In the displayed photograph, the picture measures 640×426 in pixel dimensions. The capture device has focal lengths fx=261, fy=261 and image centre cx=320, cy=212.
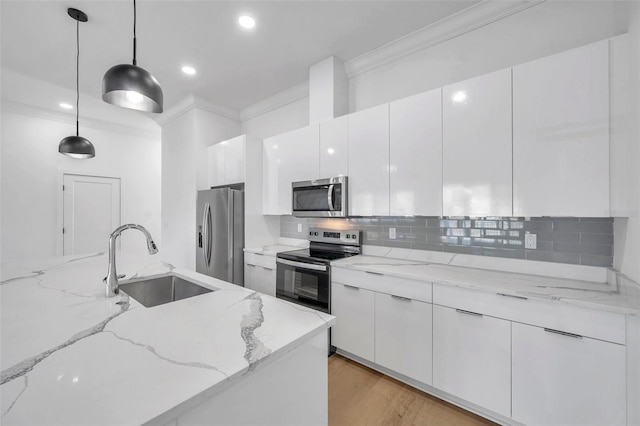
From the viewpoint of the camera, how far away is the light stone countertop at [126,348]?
1.94 ft

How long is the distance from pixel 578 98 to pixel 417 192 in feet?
3.44

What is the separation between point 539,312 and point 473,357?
0.48 metres

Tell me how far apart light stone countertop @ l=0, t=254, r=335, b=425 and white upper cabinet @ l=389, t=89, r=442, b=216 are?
137 centimetres

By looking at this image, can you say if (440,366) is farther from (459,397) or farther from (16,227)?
(16,227)

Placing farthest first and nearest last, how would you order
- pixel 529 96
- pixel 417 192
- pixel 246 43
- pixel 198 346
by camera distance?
pixel 246 43, pixel 417 192, pixel 529 96, pixel 198 346

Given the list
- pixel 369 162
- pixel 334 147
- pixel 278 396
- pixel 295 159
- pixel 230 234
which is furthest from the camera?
pixel 230 234

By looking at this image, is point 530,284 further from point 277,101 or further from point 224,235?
point 277,101

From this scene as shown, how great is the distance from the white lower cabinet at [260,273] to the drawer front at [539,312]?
1.72 metres

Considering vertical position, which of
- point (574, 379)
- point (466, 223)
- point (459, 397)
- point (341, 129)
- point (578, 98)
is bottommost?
point (459, 397)

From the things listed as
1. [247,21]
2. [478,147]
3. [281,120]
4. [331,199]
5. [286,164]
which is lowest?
[331,199]

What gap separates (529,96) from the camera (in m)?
1.65

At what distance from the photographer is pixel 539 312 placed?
1.44m

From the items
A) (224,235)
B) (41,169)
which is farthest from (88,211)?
(224,235)

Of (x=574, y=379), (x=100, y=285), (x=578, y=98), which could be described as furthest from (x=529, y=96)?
(x=100, y=285)
